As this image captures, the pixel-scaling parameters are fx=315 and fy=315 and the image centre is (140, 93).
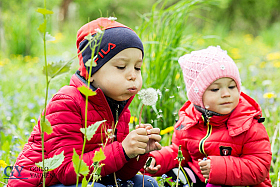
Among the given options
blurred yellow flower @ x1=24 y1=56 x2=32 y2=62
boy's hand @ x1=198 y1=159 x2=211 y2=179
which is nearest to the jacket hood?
boy's hand @ x1=198 y1=159 x2=211 y2=179

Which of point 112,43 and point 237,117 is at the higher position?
point 112,43

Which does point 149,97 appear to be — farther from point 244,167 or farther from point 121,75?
point 244,167

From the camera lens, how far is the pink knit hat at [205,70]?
74.7 inches

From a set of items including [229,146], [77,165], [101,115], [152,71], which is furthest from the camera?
[152,71]

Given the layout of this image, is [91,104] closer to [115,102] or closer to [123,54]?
[115,102]

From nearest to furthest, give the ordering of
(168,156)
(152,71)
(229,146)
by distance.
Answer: (229,146) → (168,156) → (152,71)

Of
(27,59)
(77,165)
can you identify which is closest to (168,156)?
(77,165)

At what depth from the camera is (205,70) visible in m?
1.93

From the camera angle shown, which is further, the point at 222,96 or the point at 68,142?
the point at 222,96

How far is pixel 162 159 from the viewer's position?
2109 mm

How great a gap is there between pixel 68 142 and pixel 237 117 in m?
1.03

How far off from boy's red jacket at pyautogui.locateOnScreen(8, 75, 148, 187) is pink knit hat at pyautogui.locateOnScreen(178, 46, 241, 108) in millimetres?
Result: 554

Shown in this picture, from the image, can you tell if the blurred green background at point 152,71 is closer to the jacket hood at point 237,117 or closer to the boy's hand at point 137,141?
the jacket hood at point 237,117

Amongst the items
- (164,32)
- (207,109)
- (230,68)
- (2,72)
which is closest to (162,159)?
(207,109)
